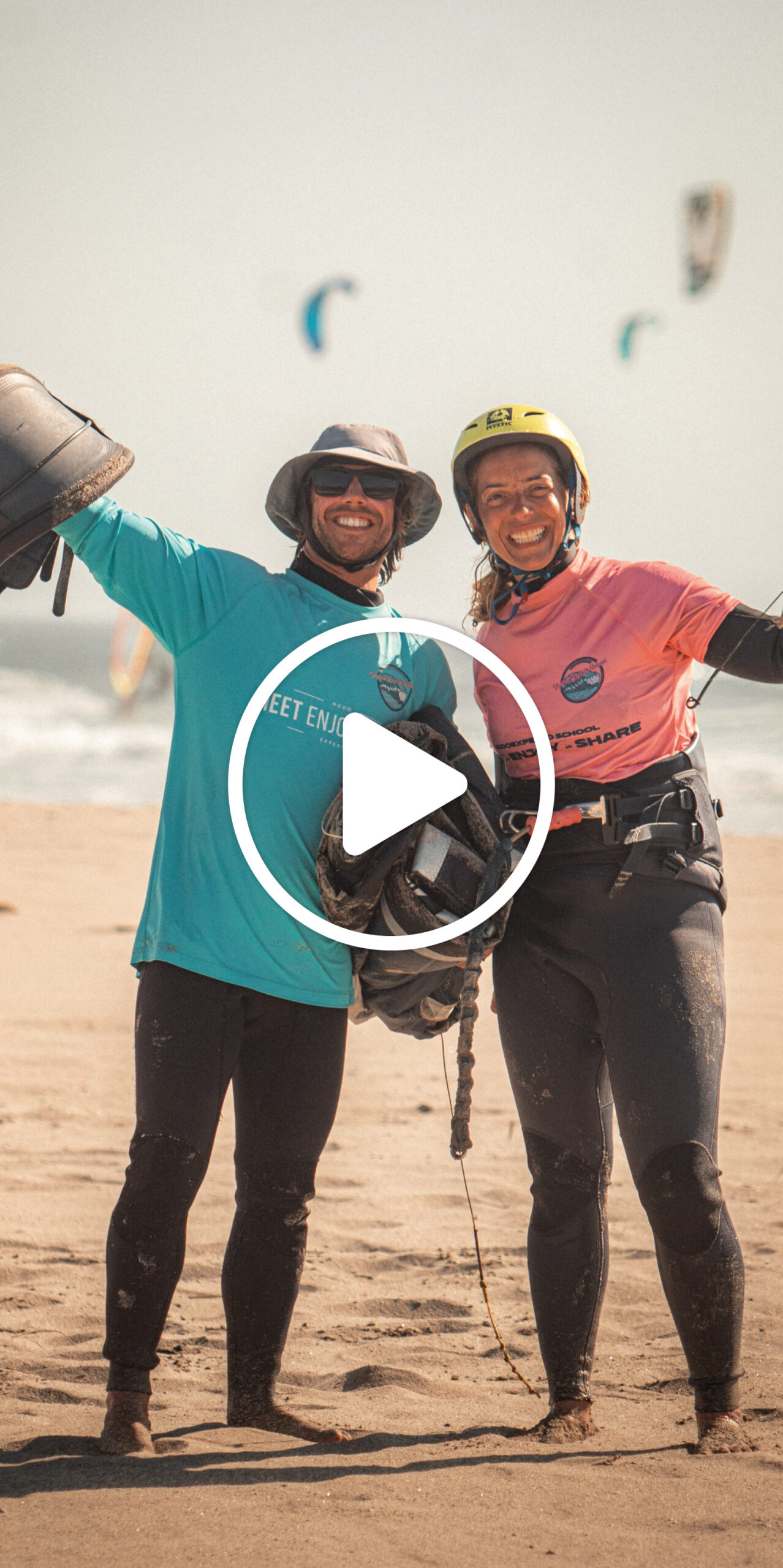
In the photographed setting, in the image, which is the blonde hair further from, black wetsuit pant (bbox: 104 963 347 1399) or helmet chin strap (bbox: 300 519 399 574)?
black wetsuit pant (bbox: 104 963 347 1399)

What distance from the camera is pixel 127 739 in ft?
80.7

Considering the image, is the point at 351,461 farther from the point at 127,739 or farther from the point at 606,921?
the point at 127,739

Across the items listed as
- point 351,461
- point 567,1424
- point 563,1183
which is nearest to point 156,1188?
point 563,1183

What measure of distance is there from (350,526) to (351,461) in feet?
0.48

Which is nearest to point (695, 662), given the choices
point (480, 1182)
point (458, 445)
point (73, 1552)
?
point (458, 445)

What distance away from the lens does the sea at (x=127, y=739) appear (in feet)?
59.1

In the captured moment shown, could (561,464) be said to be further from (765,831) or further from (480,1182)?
(765,831)

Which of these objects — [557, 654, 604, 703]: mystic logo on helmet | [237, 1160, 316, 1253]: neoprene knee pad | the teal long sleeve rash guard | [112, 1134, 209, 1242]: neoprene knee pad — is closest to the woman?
[557, 654, 604, 703]: mystic logo on helmet

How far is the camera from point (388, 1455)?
264 centimetres

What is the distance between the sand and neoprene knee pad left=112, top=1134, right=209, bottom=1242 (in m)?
0.44

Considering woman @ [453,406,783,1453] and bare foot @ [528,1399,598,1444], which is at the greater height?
woman @ [453,406,783,1453]

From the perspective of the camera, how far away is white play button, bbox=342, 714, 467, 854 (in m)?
2.62

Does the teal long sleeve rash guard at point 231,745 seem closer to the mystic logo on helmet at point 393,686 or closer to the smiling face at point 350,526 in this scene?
the mystic logo on helmet at point 393,686

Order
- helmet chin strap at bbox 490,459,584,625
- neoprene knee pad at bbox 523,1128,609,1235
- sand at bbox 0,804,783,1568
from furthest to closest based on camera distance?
1. helmet chin strap at bbox 490,459,584,625
2. neoprene knee pad at bbox 523,1128,609,1235
3. sand at bbox 0,804,783,1568
